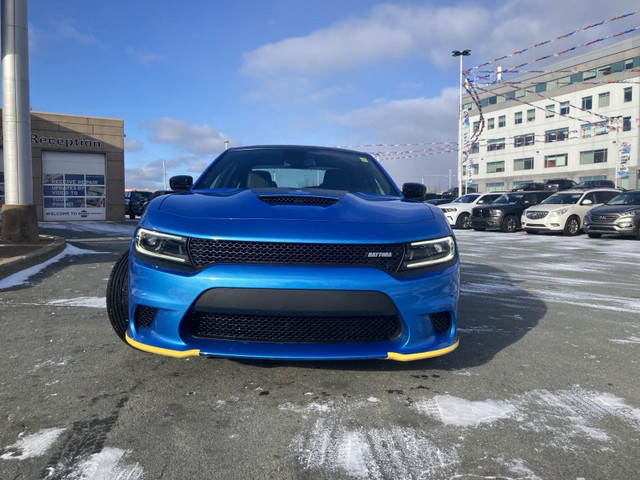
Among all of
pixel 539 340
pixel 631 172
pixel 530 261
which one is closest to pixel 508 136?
pixel 631 172

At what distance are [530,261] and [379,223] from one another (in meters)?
6.92

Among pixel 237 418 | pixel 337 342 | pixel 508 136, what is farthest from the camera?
pixel 508 136

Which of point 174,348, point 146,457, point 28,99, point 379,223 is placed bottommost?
point 146,457

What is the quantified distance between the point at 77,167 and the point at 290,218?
79.1 ft

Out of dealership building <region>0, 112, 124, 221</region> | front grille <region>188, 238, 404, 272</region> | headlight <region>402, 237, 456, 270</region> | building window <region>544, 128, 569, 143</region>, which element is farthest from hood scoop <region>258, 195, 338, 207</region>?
building window <region>544, 128, 569, 143</region>

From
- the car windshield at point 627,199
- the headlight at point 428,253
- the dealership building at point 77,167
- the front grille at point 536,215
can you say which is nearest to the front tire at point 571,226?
the front grille at point 536,215

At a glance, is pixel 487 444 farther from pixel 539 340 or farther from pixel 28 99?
pixel 28 99

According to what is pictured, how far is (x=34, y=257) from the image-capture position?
6.82m

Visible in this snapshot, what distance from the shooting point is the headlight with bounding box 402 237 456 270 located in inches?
96.6

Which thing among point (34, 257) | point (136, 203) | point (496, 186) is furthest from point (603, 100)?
point (34, 257)

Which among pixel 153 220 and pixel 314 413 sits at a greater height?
pixel 153 220

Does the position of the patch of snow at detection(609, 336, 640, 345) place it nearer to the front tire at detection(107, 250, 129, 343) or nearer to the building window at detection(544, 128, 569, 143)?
the front tire at detection(107, 250, 129, 343)

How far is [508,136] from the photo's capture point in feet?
180

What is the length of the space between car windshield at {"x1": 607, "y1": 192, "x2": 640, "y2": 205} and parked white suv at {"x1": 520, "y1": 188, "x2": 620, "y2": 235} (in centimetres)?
103
